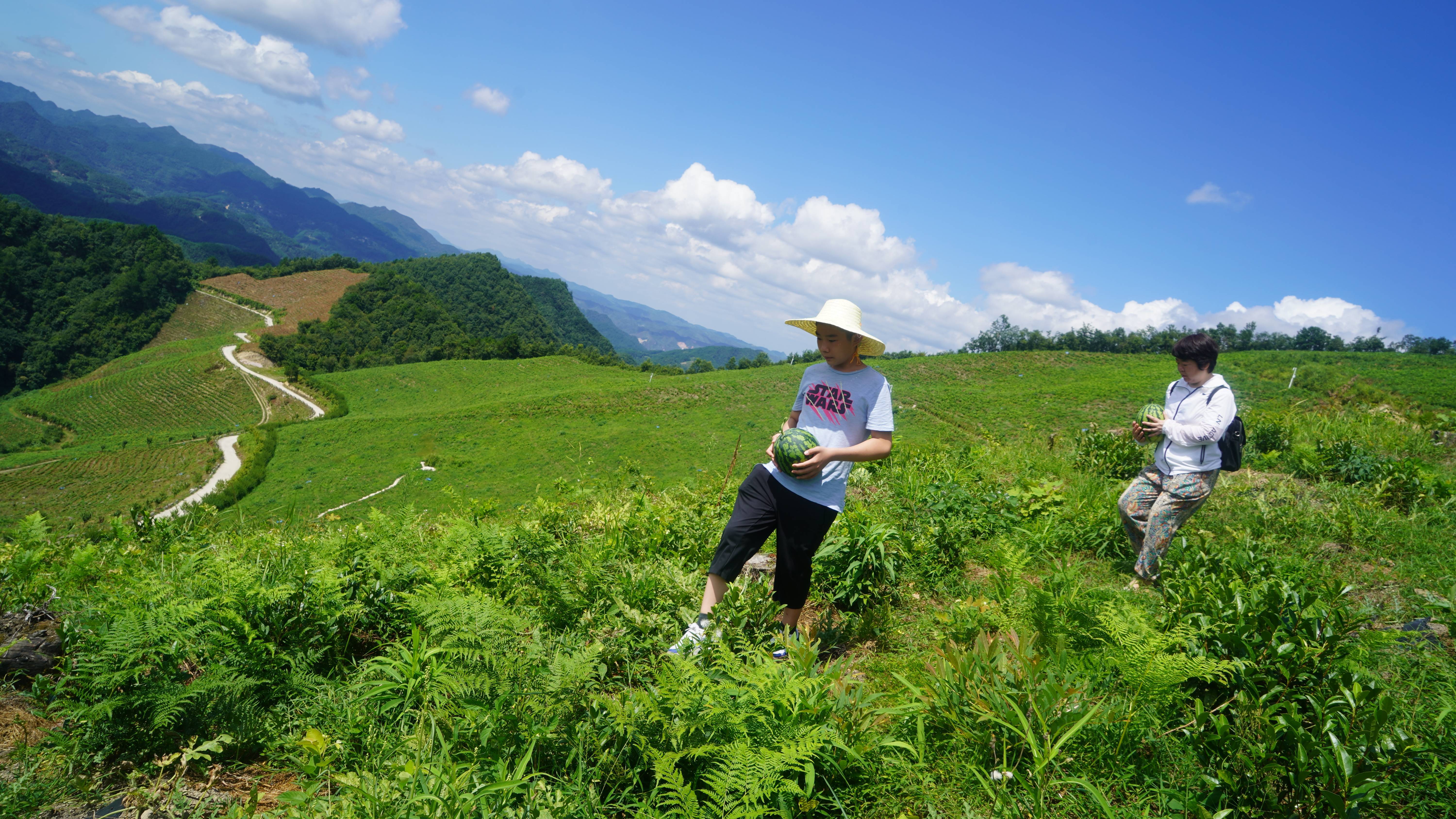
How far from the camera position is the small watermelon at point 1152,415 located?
4.43 meters

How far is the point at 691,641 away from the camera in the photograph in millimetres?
2889

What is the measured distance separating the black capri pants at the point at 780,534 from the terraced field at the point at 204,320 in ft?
385

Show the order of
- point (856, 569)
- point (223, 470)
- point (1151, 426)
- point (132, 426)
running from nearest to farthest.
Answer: point (856, 569), point (1151, 426), point (223, 470), point (132, 426)

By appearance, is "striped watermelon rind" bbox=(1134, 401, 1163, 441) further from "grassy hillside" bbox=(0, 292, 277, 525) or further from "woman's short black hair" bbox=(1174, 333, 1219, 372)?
"grassy hillside" bbox=(0, 292, 277, 525)

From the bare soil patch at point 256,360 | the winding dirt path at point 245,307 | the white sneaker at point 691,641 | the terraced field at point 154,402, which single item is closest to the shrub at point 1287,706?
the white sneaker at point 691,641

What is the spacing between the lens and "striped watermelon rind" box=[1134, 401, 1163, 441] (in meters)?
4.44

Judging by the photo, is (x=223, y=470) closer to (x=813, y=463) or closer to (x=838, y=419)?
(x=838, y=419)

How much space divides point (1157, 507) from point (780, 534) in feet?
8.94

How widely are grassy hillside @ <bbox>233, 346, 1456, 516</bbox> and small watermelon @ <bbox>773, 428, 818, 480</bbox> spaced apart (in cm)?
2288

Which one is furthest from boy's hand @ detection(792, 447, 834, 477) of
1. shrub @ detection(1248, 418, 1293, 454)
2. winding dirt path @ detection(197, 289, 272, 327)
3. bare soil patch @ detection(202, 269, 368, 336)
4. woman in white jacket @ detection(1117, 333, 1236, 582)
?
winding dirt path @ detection(197, 289, 272, 327)

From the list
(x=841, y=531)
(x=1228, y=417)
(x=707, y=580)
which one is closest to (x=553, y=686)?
(x=707, y=580)

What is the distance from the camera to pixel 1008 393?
40.4 meters

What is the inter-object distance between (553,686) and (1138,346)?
63347 mm

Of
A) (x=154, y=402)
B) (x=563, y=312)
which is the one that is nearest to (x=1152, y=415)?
(x=154, y=402)
